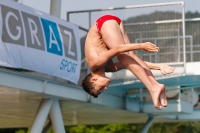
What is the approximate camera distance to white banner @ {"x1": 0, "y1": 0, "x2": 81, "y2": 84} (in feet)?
53.6

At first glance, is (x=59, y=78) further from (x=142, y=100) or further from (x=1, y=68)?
(x=142, y=100)

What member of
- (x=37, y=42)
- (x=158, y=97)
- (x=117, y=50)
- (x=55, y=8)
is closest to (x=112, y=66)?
(x=117, y=50)

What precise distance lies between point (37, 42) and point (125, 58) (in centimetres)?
834

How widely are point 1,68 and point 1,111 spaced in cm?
975

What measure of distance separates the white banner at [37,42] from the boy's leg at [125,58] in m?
7.06

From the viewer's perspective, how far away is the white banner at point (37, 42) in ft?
53.6

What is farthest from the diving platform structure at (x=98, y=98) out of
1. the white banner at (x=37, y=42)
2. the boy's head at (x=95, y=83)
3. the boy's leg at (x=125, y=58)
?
the boy's leg at (x=125, y=58)

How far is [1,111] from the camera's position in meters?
25.9

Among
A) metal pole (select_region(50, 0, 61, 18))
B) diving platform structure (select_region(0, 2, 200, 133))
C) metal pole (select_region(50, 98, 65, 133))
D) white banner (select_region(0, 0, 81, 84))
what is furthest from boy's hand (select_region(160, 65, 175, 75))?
metal pole (select_region(50, 0, 61, 18))

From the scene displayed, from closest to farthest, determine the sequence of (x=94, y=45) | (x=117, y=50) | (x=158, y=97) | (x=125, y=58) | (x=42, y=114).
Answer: (x=117, y=50)
(x=158, y=97)
(x=125, y=58)
(x=94, y=45)
(x=42, y=114)

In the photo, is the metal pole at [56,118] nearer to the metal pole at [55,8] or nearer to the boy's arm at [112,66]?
the metal pole at [55,8]

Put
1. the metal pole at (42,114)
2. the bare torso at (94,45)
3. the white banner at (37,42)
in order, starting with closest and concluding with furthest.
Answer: the bare torso at (94,45), the white banner at (37,42), the metal pole at (42,114)

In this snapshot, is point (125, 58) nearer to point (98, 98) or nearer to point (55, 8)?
point (98, 98)

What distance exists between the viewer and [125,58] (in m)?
9.40
